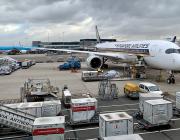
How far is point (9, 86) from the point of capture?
112 ft

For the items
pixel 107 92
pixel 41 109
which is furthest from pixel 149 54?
pixel 41 109

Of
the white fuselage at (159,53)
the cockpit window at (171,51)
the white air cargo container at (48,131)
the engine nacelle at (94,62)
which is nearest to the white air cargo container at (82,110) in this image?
the white air cargo container at (48,131)

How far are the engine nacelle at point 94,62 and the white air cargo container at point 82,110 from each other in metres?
30.1

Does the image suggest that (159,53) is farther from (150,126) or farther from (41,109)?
(41,109)

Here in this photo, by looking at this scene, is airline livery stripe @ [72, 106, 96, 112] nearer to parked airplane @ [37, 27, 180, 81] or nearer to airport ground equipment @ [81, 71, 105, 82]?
parked airplane @ [37, 27, 180, 81]

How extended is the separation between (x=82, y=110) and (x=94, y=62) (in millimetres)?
31254

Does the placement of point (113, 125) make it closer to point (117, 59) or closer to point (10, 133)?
point (10, 133)

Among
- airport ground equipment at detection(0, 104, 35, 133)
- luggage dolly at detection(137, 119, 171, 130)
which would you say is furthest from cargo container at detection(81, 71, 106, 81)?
airport ground equipment at detection(0, 104, 35, 133)

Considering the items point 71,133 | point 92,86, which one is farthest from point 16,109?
point 92,86

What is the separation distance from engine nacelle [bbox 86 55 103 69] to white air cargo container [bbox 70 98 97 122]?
30148 millimetres

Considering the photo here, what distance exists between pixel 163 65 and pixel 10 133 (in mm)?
22966

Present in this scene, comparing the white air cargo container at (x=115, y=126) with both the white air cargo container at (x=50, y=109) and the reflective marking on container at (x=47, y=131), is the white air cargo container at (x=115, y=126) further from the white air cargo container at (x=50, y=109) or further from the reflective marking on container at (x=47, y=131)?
the white air cargo container at (x=50, y=109)

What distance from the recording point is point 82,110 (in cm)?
1844

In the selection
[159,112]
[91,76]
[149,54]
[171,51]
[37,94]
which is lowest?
[159,112]
